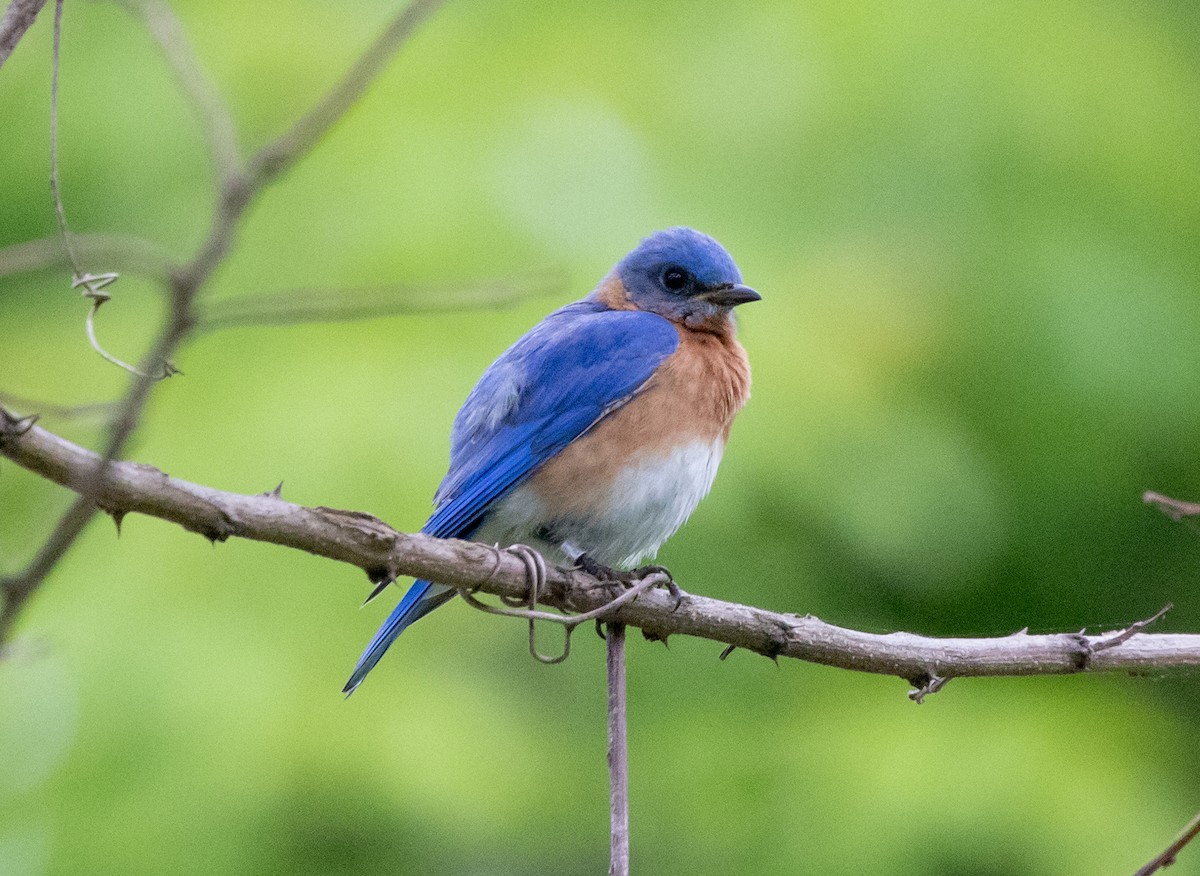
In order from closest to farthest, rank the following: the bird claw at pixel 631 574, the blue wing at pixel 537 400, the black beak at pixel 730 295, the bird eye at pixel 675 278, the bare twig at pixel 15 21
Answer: the bare twig at pixel 15 21 < the bird claw at pixel 631 574 < the blue wing at pixel 537 400 < the black beak at pixel 730 295 < the bird eye at pixel 675 278

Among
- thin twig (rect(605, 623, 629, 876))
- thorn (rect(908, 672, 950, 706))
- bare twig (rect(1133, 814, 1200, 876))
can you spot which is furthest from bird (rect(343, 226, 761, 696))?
bare twig (rect(1133, 814, 1200, 876))

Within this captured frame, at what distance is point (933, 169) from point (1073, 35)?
98 centimetres

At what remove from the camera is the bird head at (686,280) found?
4008 millimetres

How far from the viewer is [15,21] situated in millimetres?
1770

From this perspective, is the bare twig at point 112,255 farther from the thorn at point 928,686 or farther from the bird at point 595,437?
the bird at point 595,437

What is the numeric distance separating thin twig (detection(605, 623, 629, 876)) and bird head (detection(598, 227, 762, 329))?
1.55 metres

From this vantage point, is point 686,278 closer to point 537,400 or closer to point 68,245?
point 537,400

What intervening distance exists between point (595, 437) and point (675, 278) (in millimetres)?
741

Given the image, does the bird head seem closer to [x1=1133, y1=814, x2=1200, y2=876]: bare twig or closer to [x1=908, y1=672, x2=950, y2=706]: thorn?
[x1=908, y1=672, x2=950, y2=706]: thorn

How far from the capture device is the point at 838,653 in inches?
103

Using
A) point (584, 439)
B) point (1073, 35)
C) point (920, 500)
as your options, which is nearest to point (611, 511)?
point (584, 439)

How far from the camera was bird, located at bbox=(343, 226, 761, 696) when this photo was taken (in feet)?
11.6

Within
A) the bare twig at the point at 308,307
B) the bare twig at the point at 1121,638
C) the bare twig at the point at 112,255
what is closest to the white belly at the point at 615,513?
the bare twig at the point at 1121,638

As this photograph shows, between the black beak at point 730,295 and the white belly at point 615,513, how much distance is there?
0.51 m
